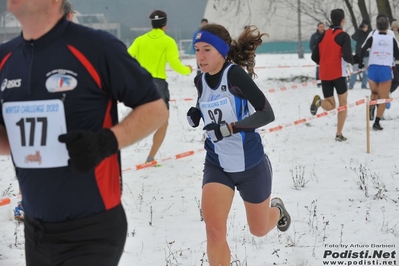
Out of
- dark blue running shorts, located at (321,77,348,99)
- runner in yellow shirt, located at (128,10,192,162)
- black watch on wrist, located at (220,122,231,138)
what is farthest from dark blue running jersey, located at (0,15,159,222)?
dark blue running shorts, located at (321,77,348,99)

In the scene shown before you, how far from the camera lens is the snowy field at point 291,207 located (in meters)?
4.95

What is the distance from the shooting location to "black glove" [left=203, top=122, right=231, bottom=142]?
398 centimetres

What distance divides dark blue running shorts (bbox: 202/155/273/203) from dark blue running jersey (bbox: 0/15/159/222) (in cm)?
187

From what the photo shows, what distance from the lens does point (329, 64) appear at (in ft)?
30.7

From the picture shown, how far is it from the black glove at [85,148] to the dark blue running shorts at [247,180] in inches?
81.3

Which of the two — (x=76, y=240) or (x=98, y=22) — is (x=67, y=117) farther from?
(x=98, y=22)

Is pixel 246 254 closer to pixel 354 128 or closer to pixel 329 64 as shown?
pixel 329 64

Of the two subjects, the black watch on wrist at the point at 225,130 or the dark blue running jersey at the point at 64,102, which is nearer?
the dark blue running jersey at the point at 64,102

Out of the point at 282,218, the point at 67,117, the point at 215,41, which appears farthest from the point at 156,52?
the point at 67,117

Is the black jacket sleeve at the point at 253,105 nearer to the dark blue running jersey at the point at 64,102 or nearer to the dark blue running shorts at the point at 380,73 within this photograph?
the dark blue running jersey at the point at 64,102

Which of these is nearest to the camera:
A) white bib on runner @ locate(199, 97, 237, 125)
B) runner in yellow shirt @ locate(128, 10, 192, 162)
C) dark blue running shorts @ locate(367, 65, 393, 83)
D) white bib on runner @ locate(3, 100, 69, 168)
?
white bib on runner @ locate(3, 100, 69, 168)

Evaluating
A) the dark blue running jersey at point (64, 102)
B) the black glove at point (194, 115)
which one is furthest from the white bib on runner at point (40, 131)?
the black glove at point (194, 115)

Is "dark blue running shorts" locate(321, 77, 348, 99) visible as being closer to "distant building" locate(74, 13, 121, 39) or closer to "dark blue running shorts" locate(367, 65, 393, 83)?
"dark blue running shorts" locate(367, 65, 393, 83)

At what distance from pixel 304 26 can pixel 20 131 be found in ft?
181
